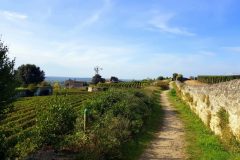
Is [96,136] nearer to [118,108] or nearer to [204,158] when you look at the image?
[204,158]

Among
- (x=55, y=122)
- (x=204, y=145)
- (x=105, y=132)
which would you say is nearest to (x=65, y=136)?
(x=55, y=122)

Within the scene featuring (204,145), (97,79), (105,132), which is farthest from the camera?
(97,79)

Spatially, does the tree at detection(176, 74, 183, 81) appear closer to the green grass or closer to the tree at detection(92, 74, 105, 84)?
the tree at detection(92, 74, 105, 84)

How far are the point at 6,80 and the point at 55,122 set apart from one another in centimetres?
338

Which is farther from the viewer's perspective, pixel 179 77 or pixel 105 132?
pixel 179 77

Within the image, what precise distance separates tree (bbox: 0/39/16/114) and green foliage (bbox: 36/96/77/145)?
271 centimetres

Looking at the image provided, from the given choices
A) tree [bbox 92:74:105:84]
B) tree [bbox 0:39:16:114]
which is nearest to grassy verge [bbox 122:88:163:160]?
tree [bbox 0:39:16:114]

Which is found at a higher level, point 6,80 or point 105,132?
point 6,80

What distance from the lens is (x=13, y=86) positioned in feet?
34.4

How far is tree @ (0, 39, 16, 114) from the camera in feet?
33.4

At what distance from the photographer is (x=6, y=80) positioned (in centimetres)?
1034

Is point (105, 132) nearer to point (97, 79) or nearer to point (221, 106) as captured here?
point (221, 106)

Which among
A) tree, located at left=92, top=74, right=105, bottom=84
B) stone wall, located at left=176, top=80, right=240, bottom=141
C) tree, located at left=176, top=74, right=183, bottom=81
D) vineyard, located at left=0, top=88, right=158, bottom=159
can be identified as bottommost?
vineyard, located at left=0, top=88, right=158, bottom=159

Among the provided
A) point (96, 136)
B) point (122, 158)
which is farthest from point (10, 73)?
point (122, 158)
